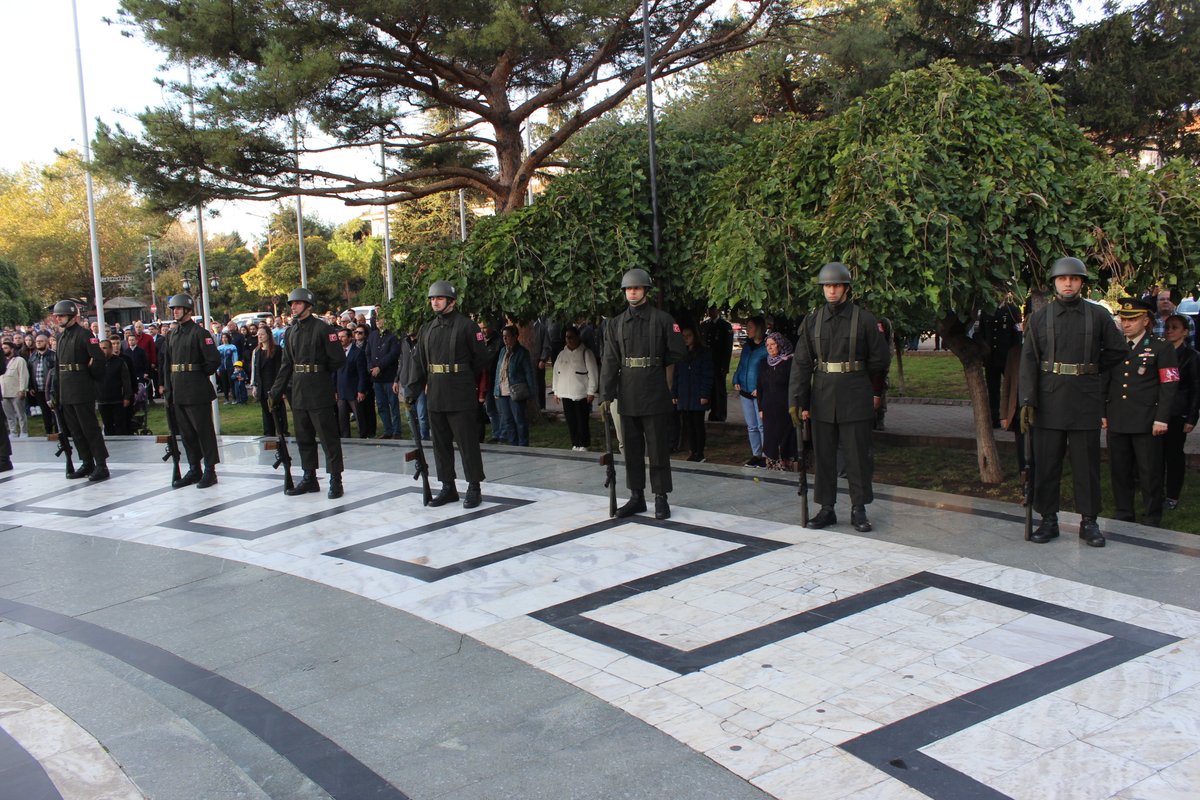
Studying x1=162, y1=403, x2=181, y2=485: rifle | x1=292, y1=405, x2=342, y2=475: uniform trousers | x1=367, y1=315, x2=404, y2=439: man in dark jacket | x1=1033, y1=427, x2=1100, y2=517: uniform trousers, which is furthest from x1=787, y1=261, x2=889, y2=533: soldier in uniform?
x1=367, y1=315, x2=404, y2=439: man in dark jacket

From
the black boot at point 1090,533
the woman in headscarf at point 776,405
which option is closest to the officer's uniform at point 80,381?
the woman in headscarf at point 776,405

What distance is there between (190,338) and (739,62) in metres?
15.7

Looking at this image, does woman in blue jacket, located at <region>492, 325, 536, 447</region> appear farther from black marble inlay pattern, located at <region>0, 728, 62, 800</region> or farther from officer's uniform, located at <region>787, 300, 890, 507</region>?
black marble inlay pattern, located at <region>0, 728, 62, 800</region>

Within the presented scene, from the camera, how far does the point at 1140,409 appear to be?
25.9ft

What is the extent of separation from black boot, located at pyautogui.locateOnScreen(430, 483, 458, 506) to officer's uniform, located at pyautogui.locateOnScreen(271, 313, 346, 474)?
1.35 metres

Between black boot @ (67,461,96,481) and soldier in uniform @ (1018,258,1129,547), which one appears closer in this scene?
soldier in uniform @ (1018,258,1129,547)

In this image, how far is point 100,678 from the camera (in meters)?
5.55

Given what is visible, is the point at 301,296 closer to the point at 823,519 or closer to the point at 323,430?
the point at 323,430

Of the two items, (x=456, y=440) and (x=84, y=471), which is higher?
(x=456, y=440)

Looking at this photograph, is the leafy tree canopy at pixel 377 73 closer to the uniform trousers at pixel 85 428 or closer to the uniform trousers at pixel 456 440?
the uniform trousers at pixel 85 428

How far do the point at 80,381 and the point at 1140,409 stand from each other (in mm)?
11045

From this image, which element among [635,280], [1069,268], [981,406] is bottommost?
[981,406]

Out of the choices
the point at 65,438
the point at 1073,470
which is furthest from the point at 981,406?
the point at 65,438

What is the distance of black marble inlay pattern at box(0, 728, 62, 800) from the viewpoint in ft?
13.8
